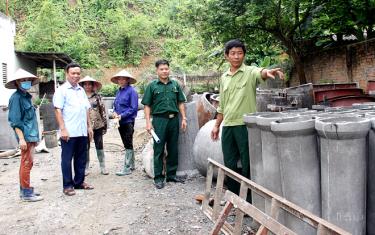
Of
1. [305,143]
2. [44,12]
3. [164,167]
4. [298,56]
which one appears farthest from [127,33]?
[305,143]

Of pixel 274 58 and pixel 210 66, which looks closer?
pixel 274 58

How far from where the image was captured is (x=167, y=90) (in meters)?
6.00

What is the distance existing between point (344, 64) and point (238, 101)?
916 cm

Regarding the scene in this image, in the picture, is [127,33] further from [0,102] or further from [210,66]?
[0,102]

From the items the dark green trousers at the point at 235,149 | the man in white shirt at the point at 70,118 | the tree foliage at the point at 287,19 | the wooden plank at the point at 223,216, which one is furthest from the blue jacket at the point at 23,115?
the tree foliage at the point at 287,19

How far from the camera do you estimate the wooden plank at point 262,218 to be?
2544 mm

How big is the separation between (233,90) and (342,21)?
986cm

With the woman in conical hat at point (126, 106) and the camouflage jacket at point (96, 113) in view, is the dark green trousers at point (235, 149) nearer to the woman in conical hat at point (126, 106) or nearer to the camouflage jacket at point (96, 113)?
the woman in conical hat at point (126, 106)

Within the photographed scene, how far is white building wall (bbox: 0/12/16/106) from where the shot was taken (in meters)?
16.1

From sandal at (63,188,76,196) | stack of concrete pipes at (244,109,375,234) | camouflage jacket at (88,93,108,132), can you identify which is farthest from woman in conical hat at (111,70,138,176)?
stack of concrete pipes at (244,109,375,234)

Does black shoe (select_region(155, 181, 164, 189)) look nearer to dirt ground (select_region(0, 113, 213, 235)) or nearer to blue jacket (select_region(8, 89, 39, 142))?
dirt ground (select_region(0, 113, 213, 235))

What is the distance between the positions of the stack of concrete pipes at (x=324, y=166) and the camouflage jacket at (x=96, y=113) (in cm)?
399

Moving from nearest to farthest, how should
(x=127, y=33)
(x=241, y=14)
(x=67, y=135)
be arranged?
(x=67, y=135), (x=241, y=14), (x=127, y=33)

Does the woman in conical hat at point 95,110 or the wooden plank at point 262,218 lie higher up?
the woman in conical hat at point 95,110
